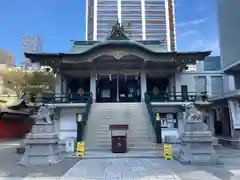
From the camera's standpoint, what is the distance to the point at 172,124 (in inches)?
630

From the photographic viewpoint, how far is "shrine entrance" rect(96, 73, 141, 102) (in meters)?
21.9

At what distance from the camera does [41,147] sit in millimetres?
9141

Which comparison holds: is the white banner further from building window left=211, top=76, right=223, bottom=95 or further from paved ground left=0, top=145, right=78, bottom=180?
paved ground left=0, top=145, right=78, bottom=180

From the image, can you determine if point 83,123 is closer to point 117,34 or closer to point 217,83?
point 117,34

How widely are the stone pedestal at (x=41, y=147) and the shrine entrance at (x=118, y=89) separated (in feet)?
40.3

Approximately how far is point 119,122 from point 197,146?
6.63 metres

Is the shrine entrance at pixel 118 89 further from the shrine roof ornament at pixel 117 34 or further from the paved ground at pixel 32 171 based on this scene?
the paved ground at pixel 32 171

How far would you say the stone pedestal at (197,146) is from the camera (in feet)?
28.7

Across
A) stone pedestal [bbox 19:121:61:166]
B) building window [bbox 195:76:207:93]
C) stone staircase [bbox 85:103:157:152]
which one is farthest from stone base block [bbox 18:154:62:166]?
building window [bbox 195:76:207:93]

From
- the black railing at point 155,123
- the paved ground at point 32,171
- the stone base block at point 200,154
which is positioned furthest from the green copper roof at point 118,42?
the paved ground at point 32,171

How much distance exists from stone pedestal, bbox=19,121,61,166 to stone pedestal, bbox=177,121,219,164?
17.2 feet

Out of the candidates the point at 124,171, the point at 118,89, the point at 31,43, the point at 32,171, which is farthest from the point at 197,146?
the point at 31,43

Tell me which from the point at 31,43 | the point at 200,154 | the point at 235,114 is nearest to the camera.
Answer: the point at 200,154

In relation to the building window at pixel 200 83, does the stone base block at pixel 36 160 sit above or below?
below
